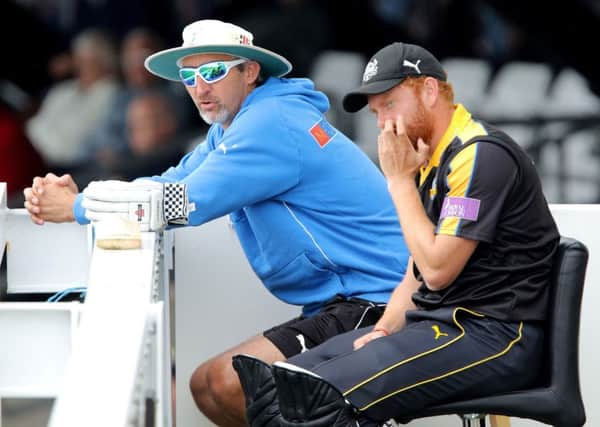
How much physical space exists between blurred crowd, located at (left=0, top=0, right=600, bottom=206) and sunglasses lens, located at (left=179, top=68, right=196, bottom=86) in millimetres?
3107

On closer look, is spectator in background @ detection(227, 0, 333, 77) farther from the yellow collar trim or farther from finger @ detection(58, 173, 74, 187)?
the yellow collar trim

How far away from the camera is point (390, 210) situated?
415 cm

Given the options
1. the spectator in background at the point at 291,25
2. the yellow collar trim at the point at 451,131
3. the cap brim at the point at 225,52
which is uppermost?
the spectator in background at the point at 291,25

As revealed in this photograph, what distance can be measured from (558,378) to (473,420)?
279mm

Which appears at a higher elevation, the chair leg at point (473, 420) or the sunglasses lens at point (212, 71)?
the sunglasses lens at point (212, 71)

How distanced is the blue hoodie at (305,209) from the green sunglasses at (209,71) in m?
0.11

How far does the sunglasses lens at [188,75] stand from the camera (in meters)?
4.15

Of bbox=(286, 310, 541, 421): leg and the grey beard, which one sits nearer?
bbox=(286, 310, 541, 421): leg

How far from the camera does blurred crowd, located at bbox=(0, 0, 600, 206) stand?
7.31 metres

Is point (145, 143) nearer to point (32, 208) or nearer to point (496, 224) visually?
point (32, 208)

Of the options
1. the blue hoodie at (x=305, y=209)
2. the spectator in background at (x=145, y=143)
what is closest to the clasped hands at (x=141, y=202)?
the blue hoodie at (x=305, y=209)

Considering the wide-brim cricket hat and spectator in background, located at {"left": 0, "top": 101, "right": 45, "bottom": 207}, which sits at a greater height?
the wide-brim cricket hat

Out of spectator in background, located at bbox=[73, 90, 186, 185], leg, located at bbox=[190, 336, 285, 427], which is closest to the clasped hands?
leg, located at bbox=[190, 336, 285, 427]

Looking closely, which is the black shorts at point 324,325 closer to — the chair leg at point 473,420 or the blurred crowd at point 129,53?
the chair leg at point 473,420
